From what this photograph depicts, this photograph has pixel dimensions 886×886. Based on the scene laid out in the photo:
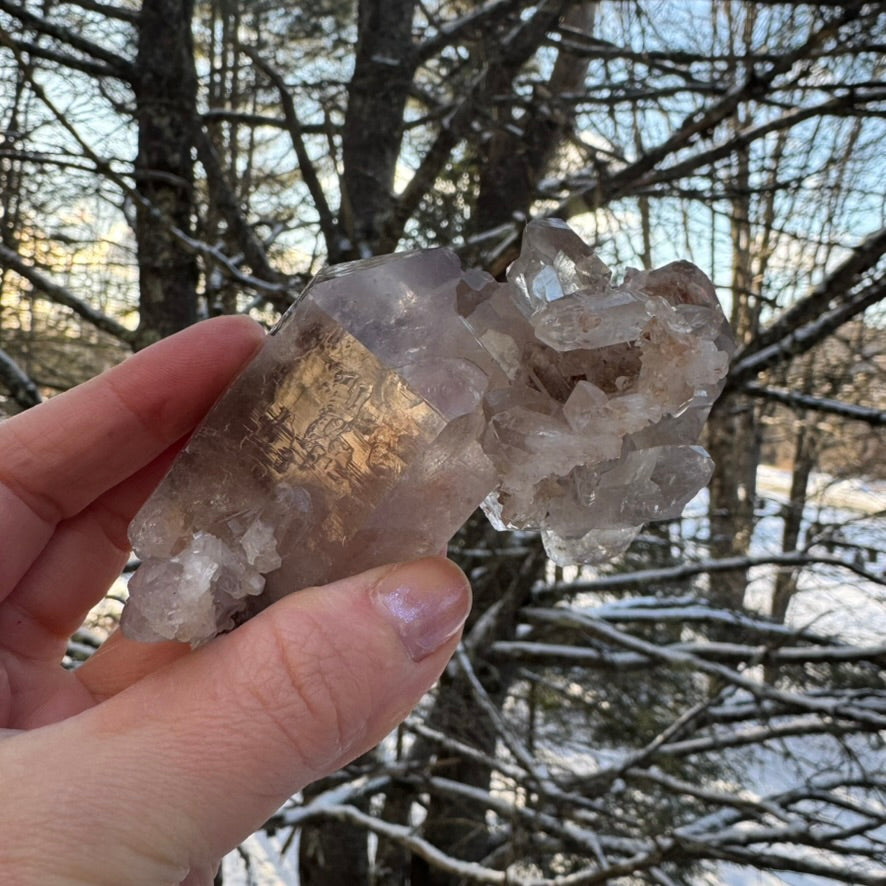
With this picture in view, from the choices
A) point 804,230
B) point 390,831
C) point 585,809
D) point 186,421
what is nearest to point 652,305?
point 186,421

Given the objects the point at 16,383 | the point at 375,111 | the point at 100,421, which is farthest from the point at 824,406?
the point at 16,383

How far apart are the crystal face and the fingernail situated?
0.07 m

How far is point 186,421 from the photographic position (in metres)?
1.23

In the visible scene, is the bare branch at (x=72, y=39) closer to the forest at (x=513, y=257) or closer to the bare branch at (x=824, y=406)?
the forest at (x=513, y=257)

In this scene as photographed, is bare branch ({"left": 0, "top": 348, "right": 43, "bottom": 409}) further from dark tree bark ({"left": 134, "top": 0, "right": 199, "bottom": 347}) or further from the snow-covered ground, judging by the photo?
the snow-covered ground

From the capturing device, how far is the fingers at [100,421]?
115 centimetres

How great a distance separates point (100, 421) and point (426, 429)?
0.61 metres

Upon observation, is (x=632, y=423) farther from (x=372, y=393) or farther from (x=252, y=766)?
(x=252, y=766)

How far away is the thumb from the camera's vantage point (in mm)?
721

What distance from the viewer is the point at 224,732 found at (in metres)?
0.77

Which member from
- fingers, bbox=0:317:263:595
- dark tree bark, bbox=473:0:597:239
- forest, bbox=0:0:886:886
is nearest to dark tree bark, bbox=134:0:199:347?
forest, bbox=0:0:886:886

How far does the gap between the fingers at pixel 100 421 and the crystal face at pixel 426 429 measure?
0.70 ft

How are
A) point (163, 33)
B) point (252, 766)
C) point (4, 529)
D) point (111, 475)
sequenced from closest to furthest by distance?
point (252, 766) → point (4, 529) → point (111, 475) → point (163, 33)

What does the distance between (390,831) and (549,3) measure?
3264mm
